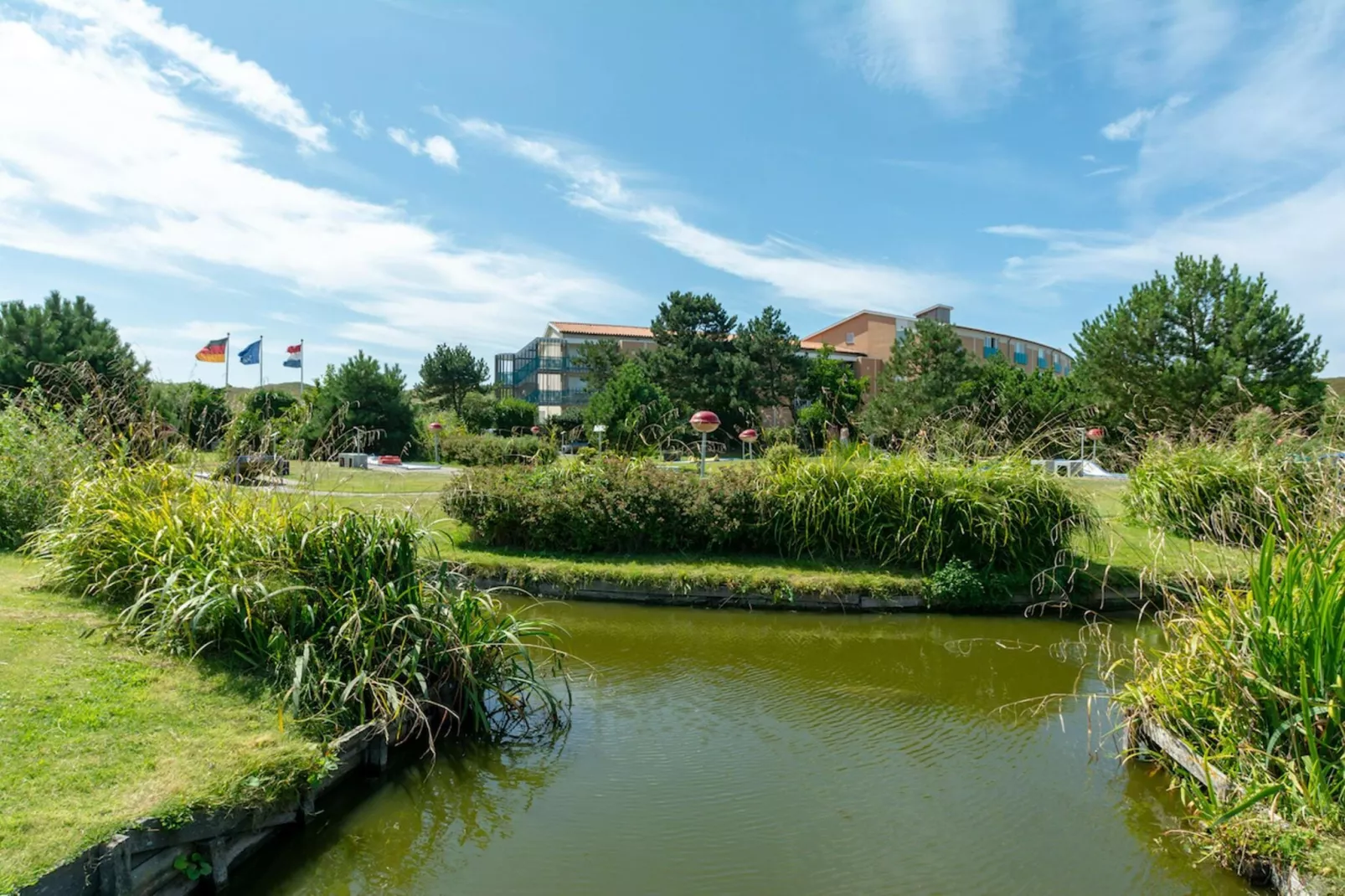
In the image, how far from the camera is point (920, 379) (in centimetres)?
3956

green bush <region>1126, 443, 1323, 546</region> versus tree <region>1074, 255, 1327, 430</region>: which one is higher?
tree <region>1074, 255, 1327, 430</region>

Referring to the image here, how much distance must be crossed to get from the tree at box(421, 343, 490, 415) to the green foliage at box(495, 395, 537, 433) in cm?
524

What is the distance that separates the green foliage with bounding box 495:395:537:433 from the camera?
47647 millimetres

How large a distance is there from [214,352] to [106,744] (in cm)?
3247

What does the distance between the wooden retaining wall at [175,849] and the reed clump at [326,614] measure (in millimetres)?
585

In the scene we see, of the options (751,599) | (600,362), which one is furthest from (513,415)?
(751,599)

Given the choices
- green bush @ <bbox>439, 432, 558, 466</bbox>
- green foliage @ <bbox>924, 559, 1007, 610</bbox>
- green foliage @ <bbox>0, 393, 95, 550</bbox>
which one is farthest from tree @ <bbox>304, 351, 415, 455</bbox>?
green foliage @ <bbox>924, 559, 1007, 610</bbox>

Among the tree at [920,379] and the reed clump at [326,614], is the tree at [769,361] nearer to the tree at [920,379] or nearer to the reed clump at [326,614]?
the tree at [920,379]

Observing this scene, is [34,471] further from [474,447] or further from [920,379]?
[920,379]

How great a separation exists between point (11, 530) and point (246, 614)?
20.3 ft

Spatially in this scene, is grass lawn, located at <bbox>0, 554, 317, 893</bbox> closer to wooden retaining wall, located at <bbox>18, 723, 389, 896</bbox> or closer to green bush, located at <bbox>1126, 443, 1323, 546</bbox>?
wooden retaining wall, located at <bbox>18, 723, 389, 896</bbox>

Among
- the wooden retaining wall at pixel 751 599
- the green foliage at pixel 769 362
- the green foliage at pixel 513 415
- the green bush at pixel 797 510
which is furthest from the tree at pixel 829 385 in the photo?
the wooden retaining wall at pixel 751 599

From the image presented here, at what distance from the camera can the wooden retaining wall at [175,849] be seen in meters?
3.63

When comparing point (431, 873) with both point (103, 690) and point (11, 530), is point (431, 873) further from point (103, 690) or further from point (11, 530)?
point (11, 530)
